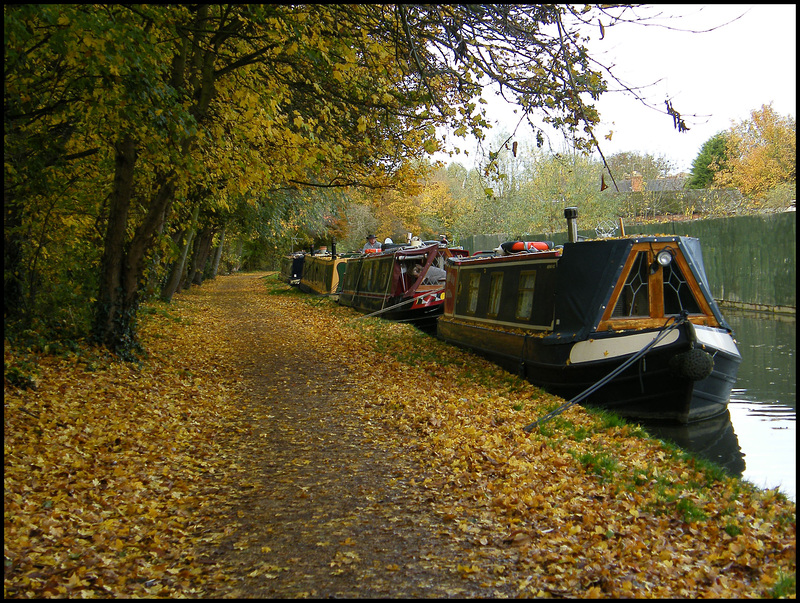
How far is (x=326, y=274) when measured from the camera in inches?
1169

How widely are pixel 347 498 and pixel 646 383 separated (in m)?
5.64

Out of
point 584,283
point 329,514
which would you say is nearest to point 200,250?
point 584,283

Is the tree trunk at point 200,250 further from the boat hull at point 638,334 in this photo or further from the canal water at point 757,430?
the canal water at point 757,430

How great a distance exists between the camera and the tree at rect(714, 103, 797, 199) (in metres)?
36.1

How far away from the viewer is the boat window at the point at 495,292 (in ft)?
41.9

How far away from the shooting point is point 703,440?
887 centimetres

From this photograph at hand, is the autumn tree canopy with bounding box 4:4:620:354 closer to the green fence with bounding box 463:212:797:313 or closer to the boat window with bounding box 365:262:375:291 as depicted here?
the boat window with bounding box 365:262:375:291

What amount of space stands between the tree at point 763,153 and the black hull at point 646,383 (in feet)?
95.7

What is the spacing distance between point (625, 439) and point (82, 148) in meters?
9.62

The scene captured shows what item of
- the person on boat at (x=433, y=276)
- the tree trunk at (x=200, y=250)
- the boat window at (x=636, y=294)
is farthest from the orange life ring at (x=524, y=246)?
the tree trunk at (x=200, y=250)

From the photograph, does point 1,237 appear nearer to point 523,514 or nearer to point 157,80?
point 157,80

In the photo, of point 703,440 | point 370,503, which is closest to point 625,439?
point 703,440

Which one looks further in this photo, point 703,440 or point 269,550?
point 703,440

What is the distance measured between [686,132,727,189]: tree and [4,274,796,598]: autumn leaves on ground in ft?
147
